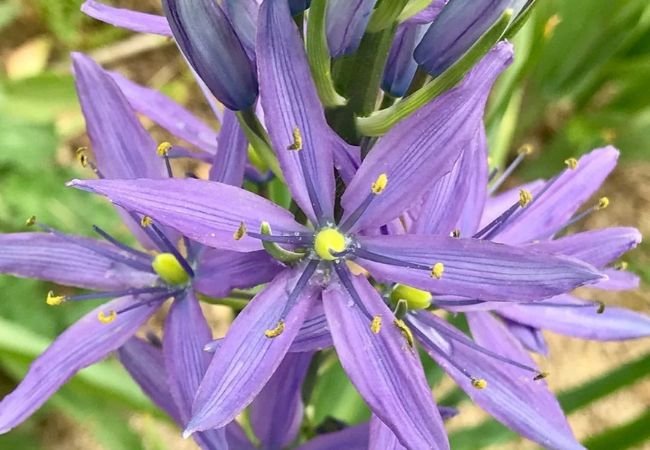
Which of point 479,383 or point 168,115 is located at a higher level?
point 168,115

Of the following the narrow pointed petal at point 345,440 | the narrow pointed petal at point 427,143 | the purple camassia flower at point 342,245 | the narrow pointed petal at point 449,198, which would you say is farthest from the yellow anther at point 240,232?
the narrow pointed petal at point 345,440

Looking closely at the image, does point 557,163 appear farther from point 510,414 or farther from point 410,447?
point 410,447

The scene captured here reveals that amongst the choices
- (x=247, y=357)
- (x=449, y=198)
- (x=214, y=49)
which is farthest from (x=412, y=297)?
(x=214, y=49)

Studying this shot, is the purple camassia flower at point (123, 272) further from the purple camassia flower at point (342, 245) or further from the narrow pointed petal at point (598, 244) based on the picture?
the narrow pointed petal at point (598, 244)

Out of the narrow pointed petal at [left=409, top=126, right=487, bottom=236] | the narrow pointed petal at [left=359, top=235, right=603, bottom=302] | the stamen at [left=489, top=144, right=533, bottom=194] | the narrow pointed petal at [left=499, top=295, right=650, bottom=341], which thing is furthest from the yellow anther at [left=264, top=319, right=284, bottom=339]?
the stamen at [left=489, top=144, right=533, bottom=194]

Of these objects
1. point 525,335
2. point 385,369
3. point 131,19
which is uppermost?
point 131,19

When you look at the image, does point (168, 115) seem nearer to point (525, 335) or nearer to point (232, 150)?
point (232, 150)
